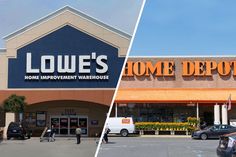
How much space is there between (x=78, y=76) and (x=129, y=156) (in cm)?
744

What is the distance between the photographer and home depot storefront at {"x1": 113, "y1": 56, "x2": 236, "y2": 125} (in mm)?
28609

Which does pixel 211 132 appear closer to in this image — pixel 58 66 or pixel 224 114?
pixel 224 114

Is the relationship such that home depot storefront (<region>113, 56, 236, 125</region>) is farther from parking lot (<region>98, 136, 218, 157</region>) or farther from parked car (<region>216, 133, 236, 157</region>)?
parked car (<region>216, 133, 236, 157</region>)

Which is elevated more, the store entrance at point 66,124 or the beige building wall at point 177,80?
the beige building wall at point 177,80

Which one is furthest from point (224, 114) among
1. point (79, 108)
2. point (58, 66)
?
point (58, 66)

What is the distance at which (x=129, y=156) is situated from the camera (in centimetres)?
1230

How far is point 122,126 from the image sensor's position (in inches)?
995

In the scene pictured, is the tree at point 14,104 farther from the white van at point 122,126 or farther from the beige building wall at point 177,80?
the beige building wall at point 177,80

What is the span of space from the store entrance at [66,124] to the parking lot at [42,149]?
0.13 m

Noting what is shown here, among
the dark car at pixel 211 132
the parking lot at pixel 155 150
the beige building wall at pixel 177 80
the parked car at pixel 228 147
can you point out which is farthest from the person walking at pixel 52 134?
the beige building wall at pixel 177 80

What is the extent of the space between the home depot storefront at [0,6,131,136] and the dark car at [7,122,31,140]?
10 cm

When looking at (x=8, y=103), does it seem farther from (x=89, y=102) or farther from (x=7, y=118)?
(x=89, y=102)

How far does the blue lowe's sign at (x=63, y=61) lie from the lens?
5.03 m

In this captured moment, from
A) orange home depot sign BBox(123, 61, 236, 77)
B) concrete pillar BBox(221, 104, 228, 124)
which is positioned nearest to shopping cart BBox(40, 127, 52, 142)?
concrete pillar BBox(221, 104, 228, 124)
